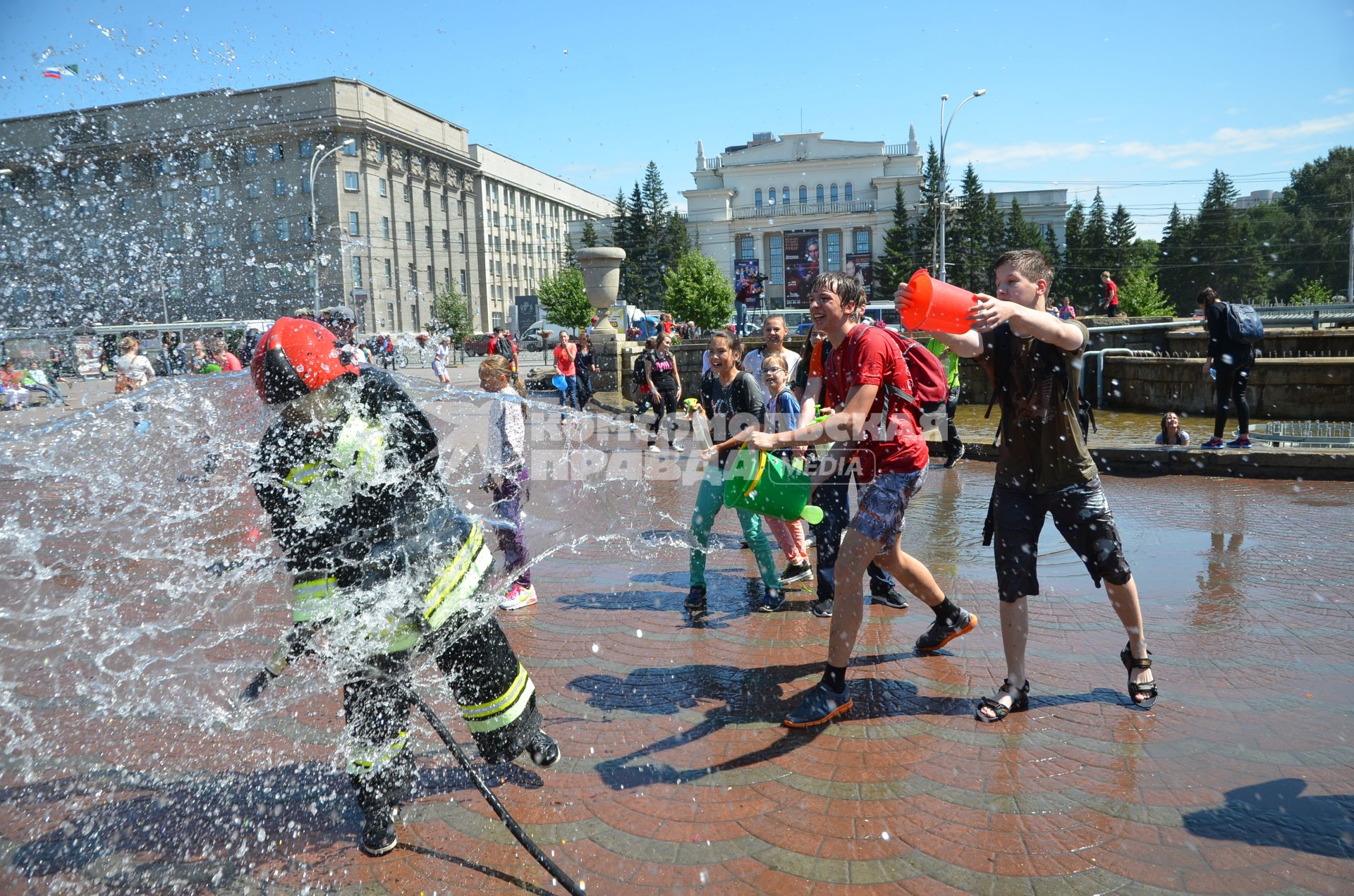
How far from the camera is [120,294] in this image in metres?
6.75

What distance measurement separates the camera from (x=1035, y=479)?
3.83 m

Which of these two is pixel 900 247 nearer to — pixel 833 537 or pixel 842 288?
pixel 833 537

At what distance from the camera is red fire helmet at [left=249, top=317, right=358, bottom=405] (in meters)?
2.90

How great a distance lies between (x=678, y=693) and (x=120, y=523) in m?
4.40

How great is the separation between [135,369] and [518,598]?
822cm

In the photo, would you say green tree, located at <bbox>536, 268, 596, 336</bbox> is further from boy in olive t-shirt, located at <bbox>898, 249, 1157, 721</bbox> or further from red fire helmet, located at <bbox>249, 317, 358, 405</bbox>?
red fire helmet, located at <bbox>249, 317, 358, 405</bbox>

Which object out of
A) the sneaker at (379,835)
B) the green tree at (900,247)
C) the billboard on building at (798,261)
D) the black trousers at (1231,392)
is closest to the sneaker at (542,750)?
the sneaker at (379,835)

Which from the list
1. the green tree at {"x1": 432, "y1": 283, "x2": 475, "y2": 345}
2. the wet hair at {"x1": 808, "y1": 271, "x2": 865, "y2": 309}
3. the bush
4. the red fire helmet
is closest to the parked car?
the green tree at {"x1": 432, "y1": 283, "x2": 475, "y2": 345}

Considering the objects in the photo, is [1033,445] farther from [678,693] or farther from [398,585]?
[398,585]

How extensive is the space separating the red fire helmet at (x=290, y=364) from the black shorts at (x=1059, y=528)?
2.88 meters

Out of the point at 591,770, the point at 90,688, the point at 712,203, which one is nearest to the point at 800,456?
the point at 591,770

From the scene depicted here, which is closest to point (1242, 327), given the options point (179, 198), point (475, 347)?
point (179, 198)

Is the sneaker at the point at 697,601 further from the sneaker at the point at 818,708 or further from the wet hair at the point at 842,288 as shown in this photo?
the wet hair at the point at 842,288

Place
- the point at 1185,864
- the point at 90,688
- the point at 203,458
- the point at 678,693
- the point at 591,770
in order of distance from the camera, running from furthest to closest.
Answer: the point at 203,458 < the point at 90,688 < the point at 678,693 < the point at 591,770 < the point at 1185,864
